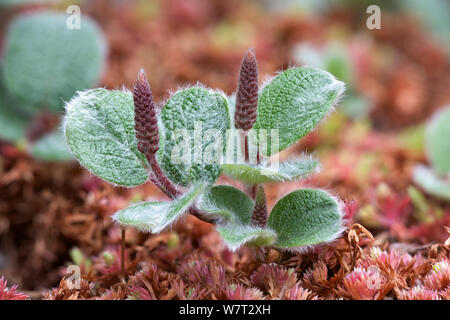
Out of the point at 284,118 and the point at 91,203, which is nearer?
the point at 284,118

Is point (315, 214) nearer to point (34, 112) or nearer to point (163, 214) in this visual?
point (163, 214)

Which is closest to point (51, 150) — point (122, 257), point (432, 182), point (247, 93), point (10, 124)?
point (10, 124)

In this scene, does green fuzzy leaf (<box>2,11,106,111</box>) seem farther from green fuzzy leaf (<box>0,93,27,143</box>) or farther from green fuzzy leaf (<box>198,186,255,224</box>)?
green fuzzy leaf (<box>198,186,255,224</box>)

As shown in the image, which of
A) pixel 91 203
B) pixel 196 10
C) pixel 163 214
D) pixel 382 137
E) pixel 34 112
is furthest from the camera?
pixel 196 10

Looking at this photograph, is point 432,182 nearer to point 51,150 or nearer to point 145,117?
point 145,117

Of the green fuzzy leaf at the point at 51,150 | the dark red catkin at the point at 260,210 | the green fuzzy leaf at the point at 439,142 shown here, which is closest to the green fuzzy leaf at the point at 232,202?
the dark red catkin at the point at 260,210

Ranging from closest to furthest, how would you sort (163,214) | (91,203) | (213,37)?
(163,214) → (91,203) → (213,37)

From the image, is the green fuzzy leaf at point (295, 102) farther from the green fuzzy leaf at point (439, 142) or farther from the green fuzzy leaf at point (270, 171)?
the green fuzzy leaf at point (439, 142)

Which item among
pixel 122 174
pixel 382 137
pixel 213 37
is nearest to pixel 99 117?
pixel 122 174
